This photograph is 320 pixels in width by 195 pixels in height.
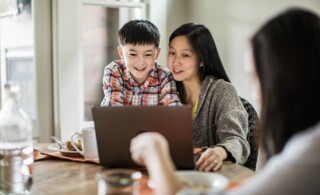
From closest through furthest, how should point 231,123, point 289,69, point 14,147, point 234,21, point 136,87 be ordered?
point 289,69
point 14,147
point 231,123
point 136,87
point 234,21

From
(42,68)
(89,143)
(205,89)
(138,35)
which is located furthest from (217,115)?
(42,68)

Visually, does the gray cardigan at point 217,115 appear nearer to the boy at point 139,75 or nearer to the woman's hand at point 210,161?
the boy at point 139,75

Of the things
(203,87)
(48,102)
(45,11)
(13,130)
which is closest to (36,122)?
(48,102)

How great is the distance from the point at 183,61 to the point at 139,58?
0.67ft

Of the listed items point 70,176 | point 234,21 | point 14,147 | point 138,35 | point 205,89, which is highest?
point 234,21

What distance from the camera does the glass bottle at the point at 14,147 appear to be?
1103 millimetres

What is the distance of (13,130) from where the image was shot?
1227 millimetres

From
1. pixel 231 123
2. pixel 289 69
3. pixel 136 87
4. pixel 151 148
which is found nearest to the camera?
pixel 289 69

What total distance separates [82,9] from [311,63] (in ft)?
7.28

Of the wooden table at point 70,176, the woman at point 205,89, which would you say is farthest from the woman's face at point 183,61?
the wooden table at point 70,176

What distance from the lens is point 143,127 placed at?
47.9 inches

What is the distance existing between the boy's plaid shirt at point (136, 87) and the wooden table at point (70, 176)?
57 centimetres

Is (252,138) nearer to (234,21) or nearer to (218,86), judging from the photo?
(218,86)

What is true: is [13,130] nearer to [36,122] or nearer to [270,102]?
[270,102]
